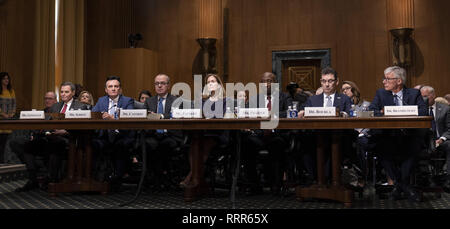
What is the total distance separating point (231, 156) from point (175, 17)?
5.46 metres

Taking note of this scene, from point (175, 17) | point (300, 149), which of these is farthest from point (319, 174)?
point (175, 17)

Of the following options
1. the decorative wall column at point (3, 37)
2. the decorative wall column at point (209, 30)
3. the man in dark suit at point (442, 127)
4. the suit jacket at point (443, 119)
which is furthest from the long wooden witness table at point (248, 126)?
the decorative wall column at point (209, 30)

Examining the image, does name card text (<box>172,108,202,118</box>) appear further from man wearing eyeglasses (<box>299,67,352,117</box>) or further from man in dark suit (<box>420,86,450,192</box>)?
man in dark suit (<box>420,86,450,192</box>)

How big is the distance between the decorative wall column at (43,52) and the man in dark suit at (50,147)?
2.81 meters

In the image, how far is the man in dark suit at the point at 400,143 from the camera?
4.11 m

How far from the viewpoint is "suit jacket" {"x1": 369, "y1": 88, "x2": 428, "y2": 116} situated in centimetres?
422

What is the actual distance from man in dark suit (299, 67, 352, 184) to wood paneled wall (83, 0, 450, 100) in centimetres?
434

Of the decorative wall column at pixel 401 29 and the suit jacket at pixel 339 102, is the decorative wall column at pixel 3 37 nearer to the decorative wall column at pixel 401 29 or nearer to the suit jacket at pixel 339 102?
the suit jacket at pixel 339 102

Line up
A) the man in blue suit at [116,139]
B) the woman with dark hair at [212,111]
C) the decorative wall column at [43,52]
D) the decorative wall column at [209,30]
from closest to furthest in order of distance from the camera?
the woman with dark hair at [212,111] < the man in blue suit at [116,139] < the decorative wall column at [43,52] < the decorative wall column at [209,30]

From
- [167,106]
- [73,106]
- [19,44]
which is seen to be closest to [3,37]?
[19,44]

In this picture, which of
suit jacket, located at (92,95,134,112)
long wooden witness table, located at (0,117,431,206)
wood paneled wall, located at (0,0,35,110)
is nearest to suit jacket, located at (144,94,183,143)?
suit jacket, located at (92,95,134,112)

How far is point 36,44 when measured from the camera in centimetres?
773

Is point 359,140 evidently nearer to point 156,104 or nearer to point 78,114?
point 156,104
